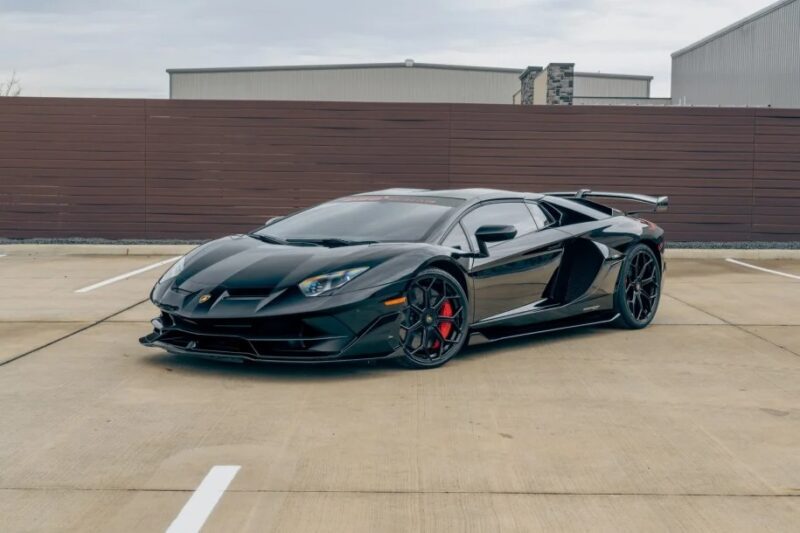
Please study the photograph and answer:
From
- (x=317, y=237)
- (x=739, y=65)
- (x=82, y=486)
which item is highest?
(x=739, y=65)

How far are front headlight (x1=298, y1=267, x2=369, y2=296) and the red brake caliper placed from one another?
0.71m

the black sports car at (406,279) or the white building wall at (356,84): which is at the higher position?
the white building wall at (356,84)

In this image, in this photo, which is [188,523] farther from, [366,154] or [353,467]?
[366,154]

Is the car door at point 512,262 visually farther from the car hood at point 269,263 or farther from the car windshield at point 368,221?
the car hood at point 269,263

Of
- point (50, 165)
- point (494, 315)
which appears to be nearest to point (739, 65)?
point (50, 165)

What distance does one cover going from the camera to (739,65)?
112 feet

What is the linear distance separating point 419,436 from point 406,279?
1.71 m

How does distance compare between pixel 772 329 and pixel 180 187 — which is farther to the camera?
pixel 180 187

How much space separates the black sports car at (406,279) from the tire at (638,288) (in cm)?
Result: 1

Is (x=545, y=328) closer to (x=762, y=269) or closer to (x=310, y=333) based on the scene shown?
(x=310, y=333)

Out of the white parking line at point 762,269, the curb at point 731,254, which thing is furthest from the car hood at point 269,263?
the curb at point 731,254

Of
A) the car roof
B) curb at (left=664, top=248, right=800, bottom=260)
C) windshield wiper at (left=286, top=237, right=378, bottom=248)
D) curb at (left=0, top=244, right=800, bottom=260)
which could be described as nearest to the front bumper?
windshield wiper at (left=286, top=237, right=378, bottom=248)

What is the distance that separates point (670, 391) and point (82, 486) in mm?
3560

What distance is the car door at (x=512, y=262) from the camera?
7.71 m
